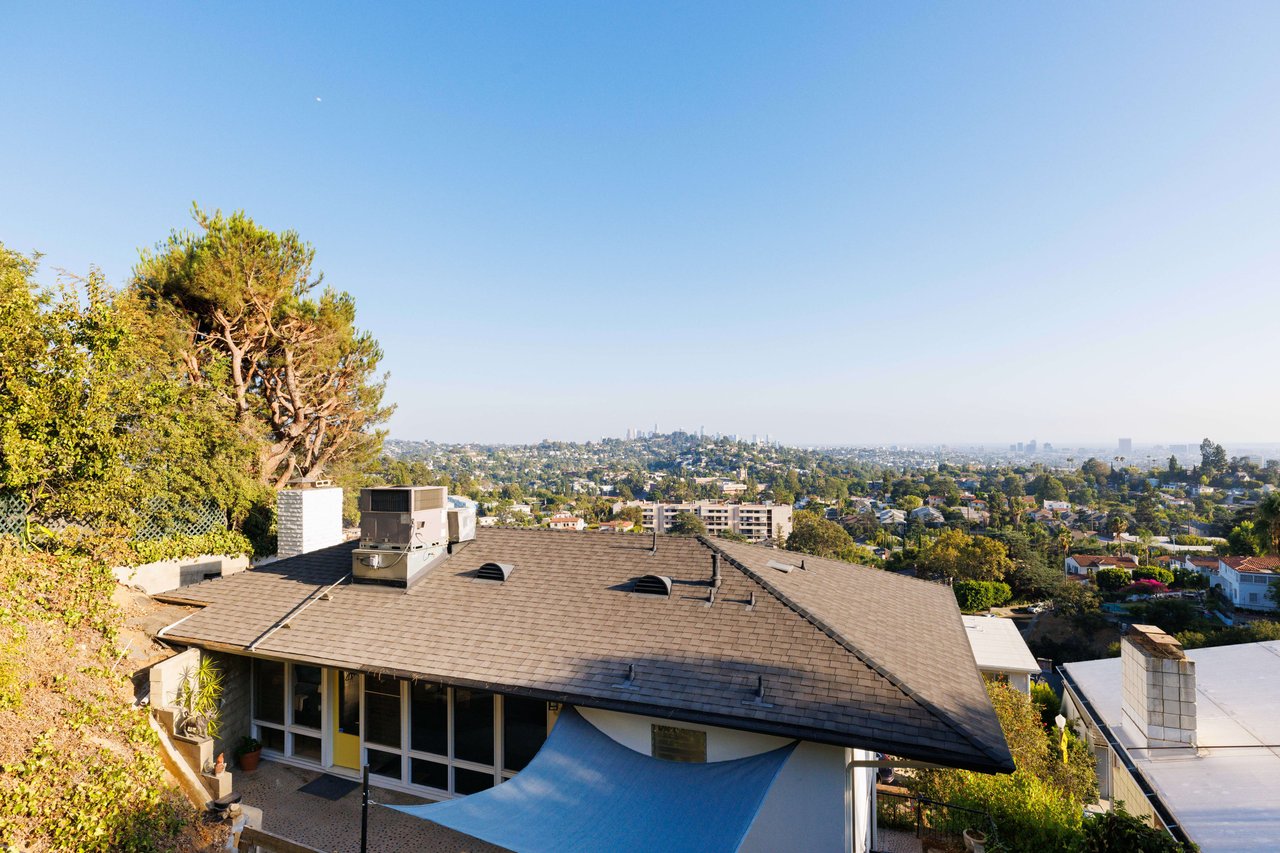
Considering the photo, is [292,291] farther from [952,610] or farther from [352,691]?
[952,610]

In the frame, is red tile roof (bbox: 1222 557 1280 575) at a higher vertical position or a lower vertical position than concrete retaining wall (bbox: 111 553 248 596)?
lower

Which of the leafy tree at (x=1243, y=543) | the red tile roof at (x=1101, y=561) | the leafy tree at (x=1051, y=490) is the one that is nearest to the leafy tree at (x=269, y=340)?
the red tile roof at (x=1101, y=561)

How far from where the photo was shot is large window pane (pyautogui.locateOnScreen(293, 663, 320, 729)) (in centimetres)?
987

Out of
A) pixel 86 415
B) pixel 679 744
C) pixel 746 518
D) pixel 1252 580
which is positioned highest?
pixel 86 415

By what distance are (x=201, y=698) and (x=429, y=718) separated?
12.9ft

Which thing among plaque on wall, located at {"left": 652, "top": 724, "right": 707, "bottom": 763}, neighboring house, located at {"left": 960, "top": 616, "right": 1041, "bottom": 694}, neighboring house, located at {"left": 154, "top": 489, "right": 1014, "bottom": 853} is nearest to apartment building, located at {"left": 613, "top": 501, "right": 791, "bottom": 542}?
neighboring house, located at {"left": 960, "top": 616, "right": 1041, "bottom": 694}

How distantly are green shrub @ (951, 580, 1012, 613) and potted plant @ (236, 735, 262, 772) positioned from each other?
52.3 metres

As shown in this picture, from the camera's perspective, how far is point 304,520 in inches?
539

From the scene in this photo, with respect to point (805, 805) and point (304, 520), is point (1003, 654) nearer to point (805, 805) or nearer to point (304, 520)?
point (805, 805)

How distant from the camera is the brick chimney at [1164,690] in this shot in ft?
32.4

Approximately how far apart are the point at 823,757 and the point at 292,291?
24.1 meters

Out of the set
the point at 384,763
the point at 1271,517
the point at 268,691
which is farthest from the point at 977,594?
the point at 268,691

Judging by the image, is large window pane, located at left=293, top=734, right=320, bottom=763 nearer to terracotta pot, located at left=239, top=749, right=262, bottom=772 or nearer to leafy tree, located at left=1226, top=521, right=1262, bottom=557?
terracotta pot, located at left=239, top=749, right=262, bottom=772

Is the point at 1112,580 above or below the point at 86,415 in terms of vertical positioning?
below
